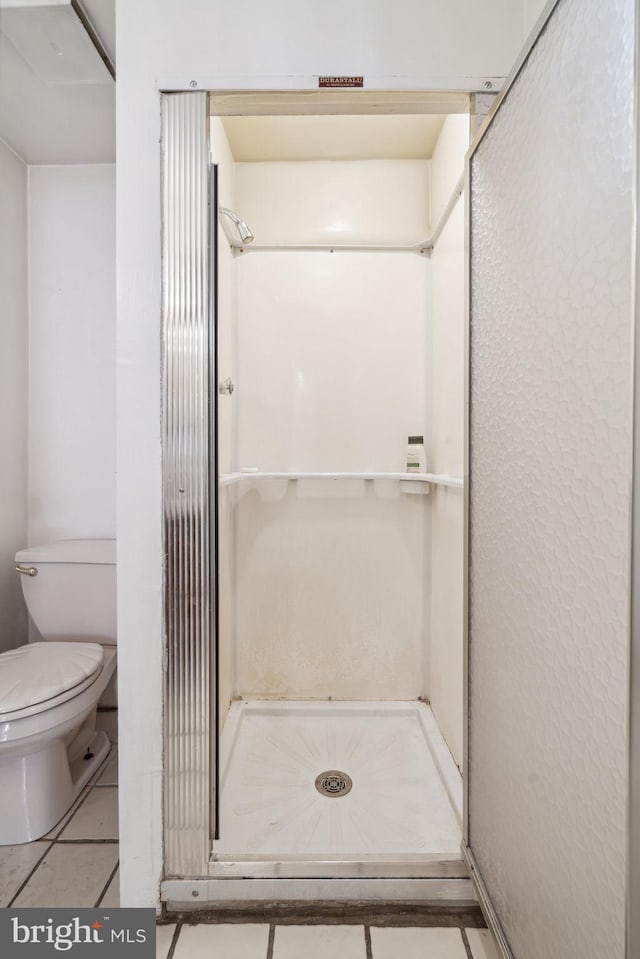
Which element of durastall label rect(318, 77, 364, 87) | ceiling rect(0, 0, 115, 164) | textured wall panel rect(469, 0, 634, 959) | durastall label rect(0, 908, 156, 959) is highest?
ceiling rect(0, 0, 115, 164)

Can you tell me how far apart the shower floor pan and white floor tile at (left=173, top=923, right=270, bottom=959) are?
0.10m

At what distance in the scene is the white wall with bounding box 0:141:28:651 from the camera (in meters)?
1.85

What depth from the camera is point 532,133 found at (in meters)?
0.84

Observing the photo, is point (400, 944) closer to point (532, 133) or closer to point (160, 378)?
point (160, 378)


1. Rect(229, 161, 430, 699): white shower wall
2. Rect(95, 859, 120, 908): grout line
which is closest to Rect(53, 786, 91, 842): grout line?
Rect(95, 859, 120, 908): grout line

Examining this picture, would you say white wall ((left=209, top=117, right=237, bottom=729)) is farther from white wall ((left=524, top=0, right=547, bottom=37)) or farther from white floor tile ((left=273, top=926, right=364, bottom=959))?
white wall ((left=524, top=0, right=547, bottom=37))

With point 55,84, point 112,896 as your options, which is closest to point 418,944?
point 112,896

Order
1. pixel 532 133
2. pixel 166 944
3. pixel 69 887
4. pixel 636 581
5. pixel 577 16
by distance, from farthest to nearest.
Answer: pixel 69 887
pixel 166 944
pixel 532 133
pixel 577 16
pixel 636 581

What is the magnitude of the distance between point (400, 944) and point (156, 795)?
0.60 metres

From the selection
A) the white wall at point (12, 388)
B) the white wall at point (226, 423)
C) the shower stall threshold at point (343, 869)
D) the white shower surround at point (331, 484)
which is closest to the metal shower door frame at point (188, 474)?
the shower stall threshold at point (343, 869)

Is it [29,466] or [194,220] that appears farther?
[29,466]

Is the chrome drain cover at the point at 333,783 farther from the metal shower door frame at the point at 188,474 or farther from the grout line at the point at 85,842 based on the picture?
the grout line at the point at 85,842

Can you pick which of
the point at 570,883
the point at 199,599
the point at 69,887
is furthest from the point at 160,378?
the point at 69,887

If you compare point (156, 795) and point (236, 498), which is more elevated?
point (236, 498)
